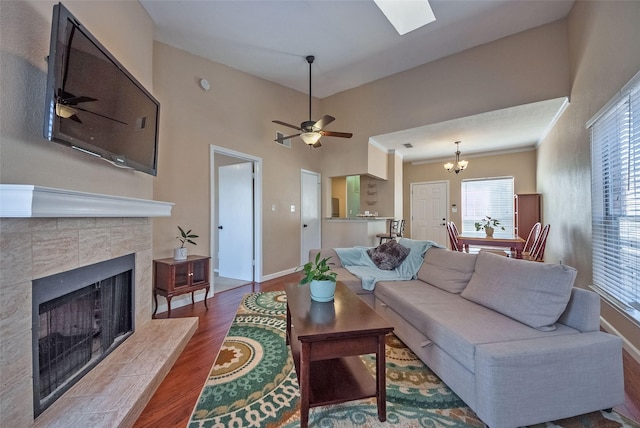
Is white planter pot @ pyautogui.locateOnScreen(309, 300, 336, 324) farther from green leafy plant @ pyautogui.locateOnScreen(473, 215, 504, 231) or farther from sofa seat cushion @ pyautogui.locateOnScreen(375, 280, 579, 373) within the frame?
green leafy plant @ pyautogui.locateOnScreen(473, 215, 504, 231)

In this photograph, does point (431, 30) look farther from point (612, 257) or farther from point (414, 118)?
point (612, 257)

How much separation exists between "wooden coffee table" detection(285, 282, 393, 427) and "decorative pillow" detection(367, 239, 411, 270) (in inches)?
56.2

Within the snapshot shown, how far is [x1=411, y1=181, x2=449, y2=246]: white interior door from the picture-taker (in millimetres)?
6668

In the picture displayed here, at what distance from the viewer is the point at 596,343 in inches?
52.7

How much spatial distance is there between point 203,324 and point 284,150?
3.19 metres

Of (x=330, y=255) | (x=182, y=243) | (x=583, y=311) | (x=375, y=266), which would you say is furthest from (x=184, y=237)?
(x=583, y=311)

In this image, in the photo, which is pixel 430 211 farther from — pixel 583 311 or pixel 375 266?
pixel 583 311

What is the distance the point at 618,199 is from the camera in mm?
2217

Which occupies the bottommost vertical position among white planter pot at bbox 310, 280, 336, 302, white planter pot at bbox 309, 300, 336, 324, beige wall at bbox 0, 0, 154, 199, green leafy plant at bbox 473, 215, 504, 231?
white planter pot at bbox 309, 300, 336, 324

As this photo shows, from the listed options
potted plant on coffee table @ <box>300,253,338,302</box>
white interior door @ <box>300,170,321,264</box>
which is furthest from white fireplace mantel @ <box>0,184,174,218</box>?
white interior door @ <box>300,170,321,264</box>

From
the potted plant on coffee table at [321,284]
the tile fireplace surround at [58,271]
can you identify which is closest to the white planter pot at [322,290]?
the potted plant on coffee table at [321,284]

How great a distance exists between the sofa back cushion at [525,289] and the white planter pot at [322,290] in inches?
44.9

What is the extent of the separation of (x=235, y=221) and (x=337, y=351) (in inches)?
140

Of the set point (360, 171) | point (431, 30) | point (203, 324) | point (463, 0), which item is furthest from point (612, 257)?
point (203, 324)
